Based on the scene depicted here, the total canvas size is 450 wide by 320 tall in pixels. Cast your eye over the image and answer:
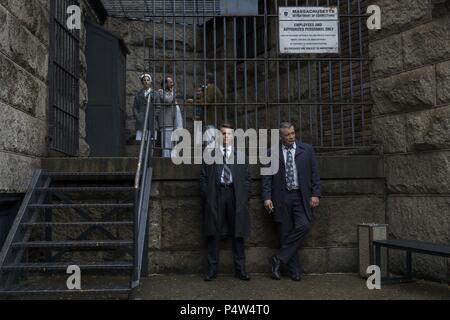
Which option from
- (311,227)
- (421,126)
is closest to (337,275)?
(311,227)

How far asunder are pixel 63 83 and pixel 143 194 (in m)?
2.27

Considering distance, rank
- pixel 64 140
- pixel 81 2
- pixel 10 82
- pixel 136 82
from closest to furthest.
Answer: pixel 10 82
pixel 64 140
pixel 81 2
pixel 136 82

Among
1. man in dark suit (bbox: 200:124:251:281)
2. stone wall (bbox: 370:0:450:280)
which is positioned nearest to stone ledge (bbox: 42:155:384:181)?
stone wall (bbox: 370:0:450:280)

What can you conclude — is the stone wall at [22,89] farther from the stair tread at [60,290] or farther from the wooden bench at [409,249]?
the wooden bench at [409,249]

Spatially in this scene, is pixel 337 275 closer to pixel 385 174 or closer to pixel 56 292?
pixel 385 174

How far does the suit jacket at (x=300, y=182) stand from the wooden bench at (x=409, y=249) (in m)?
0.86

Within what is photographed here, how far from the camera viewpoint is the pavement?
5.14 meters

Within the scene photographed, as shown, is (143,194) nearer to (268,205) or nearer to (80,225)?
(80,225)

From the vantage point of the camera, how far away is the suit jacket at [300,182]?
237 inches

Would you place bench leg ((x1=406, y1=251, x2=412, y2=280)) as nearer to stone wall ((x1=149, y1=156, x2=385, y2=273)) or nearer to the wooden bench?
the wooden bench

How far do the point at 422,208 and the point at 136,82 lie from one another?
7.89 meters

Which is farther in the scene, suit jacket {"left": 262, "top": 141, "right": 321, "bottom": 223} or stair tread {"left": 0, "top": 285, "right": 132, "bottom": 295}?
suit jacket {"left": 262, "top": 141, "right": 321, "bottom": 223}

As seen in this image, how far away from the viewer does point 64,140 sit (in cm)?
697

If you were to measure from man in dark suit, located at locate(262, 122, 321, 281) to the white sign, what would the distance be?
133 centimetres
